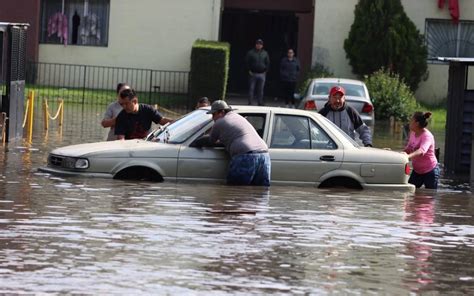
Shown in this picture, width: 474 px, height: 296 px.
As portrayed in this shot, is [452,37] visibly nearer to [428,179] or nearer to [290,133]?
[428,179]

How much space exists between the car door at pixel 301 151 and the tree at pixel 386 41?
2278 cm

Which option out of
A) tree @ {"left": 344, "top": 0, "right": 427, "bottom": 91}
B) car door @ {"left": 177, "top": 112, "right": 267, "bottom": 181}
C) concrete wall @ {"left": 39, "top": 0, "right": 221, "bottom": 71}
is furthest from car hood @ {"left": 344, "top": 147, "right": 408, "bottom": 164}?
concrete wall @ {"left": 39, "top": 0, "right": 221, "bottom": 71}

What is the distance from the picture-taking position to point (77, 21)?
41188mm

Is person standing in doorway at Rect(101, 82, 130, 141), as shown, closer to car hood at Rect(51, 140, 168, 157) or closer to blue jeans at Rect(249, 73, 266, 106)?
car hood at Rect(51, 140, 168, 157)

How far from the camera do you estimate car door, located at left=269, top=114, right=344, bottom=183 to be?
624 inches

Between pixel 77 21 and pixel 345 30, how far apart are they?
8315mm

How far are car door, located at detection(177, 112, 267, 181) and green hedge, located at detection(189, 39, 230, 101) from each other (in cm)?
2088

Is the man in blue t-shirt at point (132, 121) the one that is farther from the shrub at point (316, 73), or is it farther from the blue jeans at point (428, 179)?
the shrub at point (316, 73)

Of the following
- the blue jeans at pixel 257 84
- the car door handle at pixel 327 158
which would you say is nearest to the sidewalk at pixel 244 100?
the blue jeans at pixel 257 84

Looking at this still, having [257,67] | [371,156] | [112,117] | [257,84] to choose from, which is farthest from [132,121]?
[257,84]

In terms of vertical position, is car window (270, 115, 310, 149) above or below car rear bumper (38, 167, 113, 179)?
above

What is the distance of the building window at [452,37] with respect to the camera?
133ft

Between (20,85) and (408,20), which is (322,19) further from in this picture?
(20,85)

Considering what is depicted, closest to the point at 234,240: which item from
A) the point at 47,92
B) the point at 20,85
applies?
the point at 20,85
